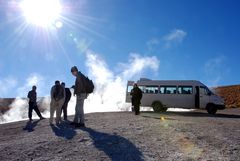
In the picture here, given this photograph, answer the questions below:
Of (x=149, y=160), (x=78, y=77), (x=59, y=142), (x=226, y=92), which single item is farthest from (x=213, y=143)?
(x=226, y=92)

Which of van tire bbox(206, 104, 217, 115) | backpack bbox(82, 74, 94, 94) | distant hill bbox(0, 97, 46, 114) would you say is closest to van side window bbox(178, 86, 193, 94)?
van tire bbox(206, 104, 217, 115)

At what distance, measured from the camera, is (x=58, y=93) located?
1705cm

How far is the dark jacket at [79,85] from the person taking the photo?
1437 centimetres

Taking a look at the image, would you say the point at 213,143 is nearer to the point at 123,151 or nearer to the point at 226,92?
the point at 123,151

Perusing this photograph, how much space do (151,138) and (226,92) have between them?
56579 mm

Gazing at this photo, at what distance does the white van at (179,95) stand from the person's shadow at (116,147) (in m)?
19.5

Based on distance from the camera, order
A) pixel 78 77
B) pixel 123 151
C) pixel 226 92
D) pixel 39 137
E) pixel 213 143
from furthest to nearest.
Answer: pixel 226 92 → pixel 78 77 → pixel 39 137 → pixel 213 143 → pixel 123 151

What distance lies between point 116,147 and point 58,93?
6798mm

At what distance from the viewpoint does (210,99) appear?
3095 centimetres

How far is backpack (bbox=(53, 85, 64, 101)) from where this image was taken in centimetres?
1702

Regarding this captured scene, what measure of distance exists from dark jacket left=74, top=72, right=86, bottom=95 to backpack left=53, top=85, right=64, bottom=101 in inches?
105

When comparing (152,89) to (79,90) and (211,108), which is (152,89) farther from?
(79,90)

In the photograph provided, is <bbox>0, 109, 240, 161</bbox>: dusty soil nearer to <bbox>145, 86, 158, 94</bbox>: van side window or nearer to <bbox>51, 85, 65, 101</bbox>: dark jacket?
<bbox>51, 85, 65, 101</bbox>: dark jacket

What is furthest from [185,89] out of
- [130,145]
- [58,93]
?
[130,145]
